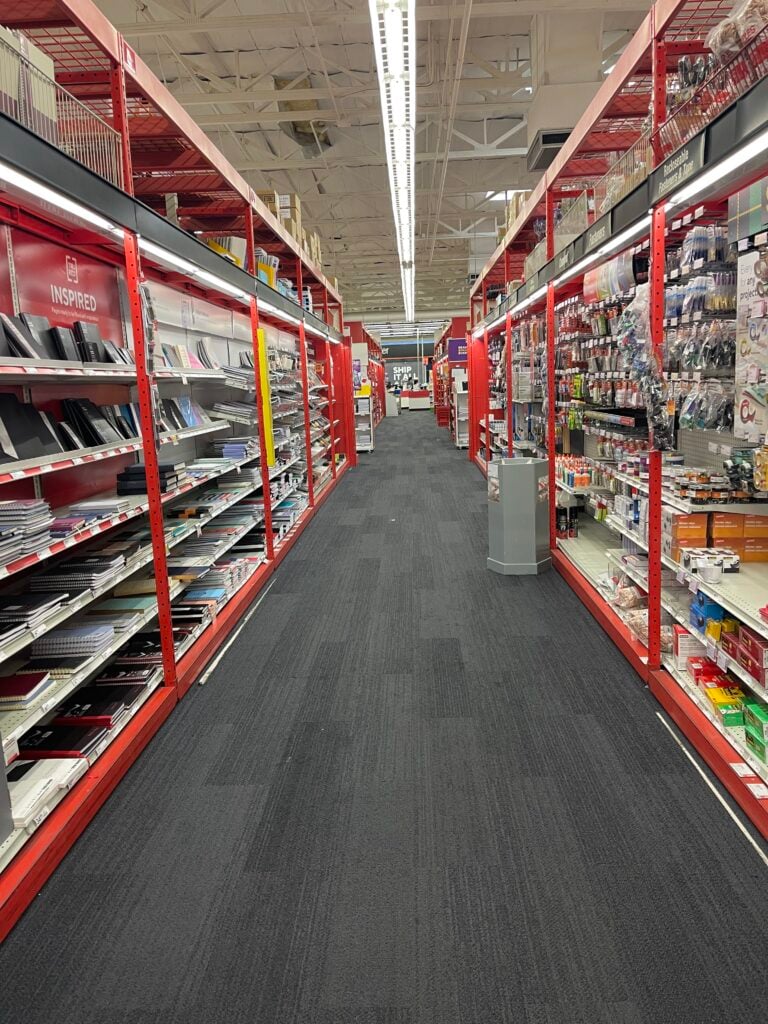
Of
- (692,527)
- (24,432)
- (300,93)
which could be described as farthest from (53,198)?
(300,93)

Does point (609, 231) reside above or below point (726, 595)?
above

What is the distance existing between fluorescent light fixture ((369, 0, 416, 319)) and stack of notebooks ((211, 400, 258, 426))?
9.02ft

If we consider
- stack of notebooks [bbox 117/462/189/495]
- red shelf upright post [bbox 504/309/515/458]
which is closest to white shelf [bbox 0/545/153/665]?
stack of notebooks [bbox 117/462/189/495]

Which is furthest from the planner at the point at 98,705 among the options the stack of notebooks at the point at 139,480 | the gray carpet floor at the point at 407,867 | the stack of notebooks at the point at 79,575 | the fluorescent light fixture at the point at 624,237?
the fluorescent light fixture at the point at 624,237

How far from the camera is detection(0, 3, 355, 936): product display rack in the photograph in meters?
2.40

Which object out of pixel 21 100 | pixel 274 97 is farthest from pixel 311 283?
pixel 21 100

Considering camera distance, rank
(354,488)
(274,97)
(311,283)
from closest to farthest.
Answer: (274,97), (311,283), (354,488)

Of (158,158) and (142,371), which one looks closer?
(142,371)

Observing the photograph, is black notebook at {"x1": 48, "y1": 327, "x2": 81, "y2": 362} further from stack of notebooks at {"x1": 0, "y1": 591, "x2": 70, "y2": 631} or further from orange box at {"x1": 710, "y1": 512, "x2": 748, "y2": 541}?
orange box at {"x1": 710, "y1": 512, "x2": 748, "y2": 541}

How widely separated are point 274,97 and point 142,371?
656 centimetres

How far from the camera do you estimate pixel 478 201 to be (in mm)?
15164

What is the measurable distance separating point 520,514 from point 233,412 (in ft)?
8.45

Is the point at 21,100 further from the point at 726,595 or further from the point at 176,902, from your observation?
the point at 726,595

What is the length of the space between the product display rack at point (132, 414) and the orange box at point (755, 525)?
2847mm
